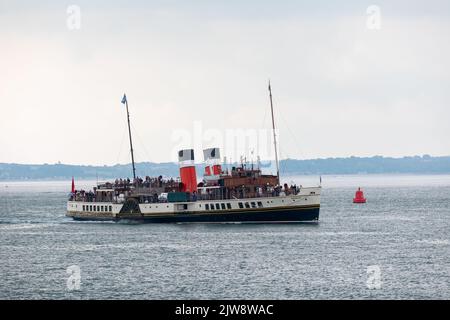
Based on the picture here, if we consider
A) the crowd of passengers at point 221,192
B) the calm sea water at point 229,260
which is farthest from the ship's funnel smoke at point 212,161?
the calm sea water at point 229,260

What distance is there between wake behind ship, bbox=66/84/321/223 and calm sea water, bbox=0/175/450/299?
255 centimetres

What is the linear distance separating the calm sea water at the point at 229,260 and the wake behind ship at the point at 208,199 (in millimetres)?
2553

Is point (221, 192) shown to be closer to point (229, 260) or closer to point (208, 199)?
point (208, 199)

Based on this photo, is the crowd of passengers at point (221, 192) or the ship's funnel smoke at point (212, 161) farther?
the ship's funnel smoke at point (212, 161)

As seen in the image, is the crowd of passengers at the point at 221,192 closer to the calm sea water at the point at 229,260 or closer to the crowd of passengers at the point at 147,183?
the crowd of passengers at the point at 147,183

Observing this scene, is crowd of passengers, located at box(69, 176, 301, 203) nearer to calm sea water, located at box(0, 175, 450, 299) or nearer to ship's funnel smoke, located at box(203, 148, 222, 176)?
calm sea water, located at box(0, 175, 450, 299)

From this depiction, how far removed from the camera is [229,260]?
3250 inches

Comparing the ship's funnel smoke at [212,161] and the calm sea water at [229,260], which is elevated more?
the ship's funnel smoke at [212,161]

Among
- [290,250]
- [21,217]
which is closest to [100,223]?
[21,217]

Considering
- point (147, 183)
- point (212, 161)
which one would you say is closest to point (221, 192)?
point (147, 183)

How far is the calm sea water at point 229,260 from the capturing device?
66812 millimetres

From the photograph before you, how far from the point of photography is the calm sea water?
6681 centimetres

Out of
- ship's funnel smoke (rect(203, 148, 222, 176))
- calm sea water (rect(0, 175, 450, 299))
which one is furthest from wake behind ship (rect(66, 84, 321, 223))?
calm sea water (rect(0, 175, 450, 299))
